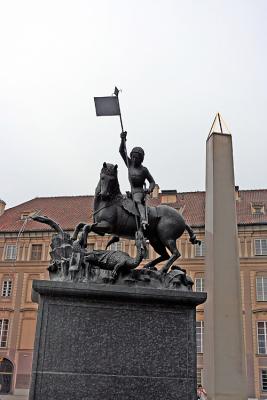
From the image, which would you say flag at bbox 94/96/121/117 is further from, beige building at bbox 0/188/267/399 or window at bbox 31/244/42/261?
window at bbox 31/244/42/261

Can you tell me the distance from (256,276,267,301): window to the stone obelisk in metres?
31.3

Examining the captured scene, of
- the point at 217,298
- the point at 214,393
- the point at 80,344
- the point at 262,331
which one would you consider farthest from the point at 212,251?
the point at 262,331

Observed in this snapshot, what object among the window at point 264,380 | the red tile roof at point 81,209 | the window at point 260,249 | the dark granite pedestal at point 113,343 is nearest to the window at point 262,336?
the window at point 264,380

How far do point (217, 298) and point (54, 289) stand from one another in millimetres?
7213

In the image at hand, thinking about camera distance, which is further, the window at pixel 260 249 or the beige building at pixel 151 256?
the window at pixel 260 249

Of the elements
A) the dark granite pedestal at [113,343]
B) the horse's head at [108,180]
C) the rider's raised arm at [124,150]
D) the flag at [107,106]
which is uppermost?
the flag at [107,106]

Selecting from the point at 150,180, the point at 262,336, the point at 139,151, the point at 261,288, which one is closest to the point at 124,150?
the point at 139,151

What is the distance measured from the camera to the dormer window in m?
46.9

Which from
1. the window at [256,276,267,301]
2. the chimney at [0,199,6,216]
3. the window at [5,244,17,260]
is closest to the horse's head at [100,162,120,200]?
the window at [256,276,267,301]

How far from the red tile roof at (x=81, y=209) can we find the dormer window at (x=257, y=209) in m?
0.30

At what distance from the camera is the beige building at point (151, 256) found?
42.9m

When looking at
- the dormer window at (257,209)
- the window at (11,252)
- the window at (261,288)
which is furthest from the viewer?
the window at (11,252)

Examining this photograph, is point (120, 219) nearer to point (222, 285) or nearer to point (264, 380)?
point (222, 285)

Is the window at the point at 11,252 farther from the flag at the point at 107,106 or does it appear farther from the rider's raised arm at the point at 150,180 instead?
the rider's raised arm at the point at 150,180
